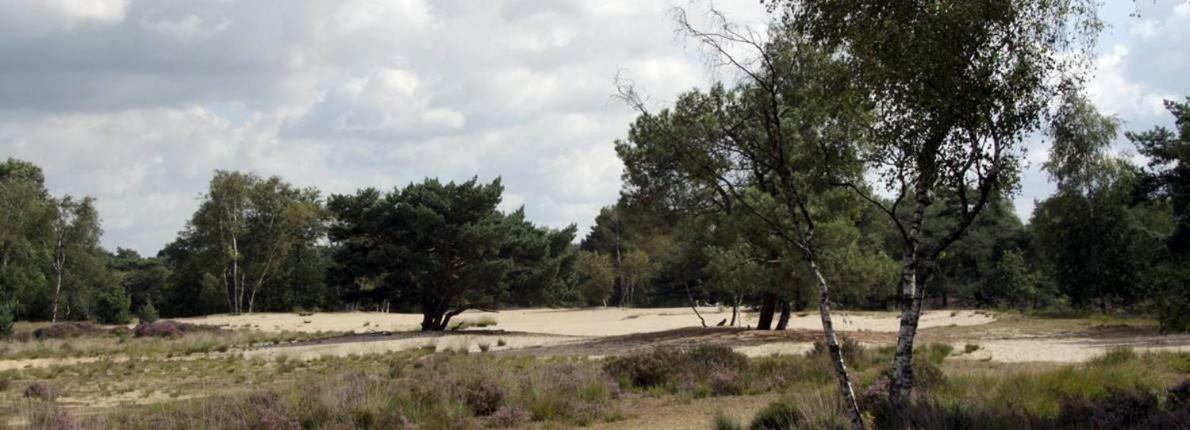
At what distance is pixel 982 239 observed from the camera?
60.6 metres

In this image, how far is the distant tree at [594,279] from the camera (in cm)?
7612

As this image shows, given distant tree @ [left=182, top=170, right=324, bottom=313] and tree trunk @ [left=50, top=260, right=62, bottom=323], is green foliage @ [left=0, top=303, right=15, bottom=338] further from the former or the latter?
distant tree @ [left=182, top=170, right=324, bottom=313]

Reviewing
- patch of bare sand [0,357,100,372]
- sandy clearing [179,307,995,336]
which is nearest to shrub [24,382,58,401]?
patch of bare sand [0,357,100,372]

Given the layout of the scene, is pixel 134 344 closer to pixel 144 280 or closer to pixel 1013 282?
pixel 1013 282

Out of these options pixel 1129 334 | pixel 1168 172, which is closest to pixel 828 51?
pixel 1129 334

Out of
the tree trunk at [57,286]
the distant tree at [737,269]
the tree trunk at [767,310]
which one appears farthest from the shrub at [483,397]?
the tree trunk at [57,286]

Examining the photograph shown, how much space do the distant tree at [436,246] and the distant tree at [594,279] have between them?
32.3 m

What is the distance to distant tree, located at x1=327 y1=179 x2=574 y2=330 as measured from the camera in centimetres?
4034

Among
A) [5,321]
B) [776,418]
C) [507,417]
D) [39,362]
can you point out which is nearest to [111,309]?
[5,321]

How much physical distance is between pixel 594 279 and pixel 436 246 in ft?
117

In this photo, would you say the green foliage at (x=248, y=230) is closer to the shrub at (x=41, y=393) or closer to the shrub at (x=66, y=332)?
the shrub at (x=66, y=332)

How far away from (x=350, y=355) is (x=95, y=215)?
40.7 metres

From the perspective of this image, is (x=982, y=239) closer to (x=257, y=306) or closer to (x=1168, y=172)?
(x=1168, y=172)

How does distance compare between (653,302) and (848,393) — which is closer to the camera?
(848,393)
